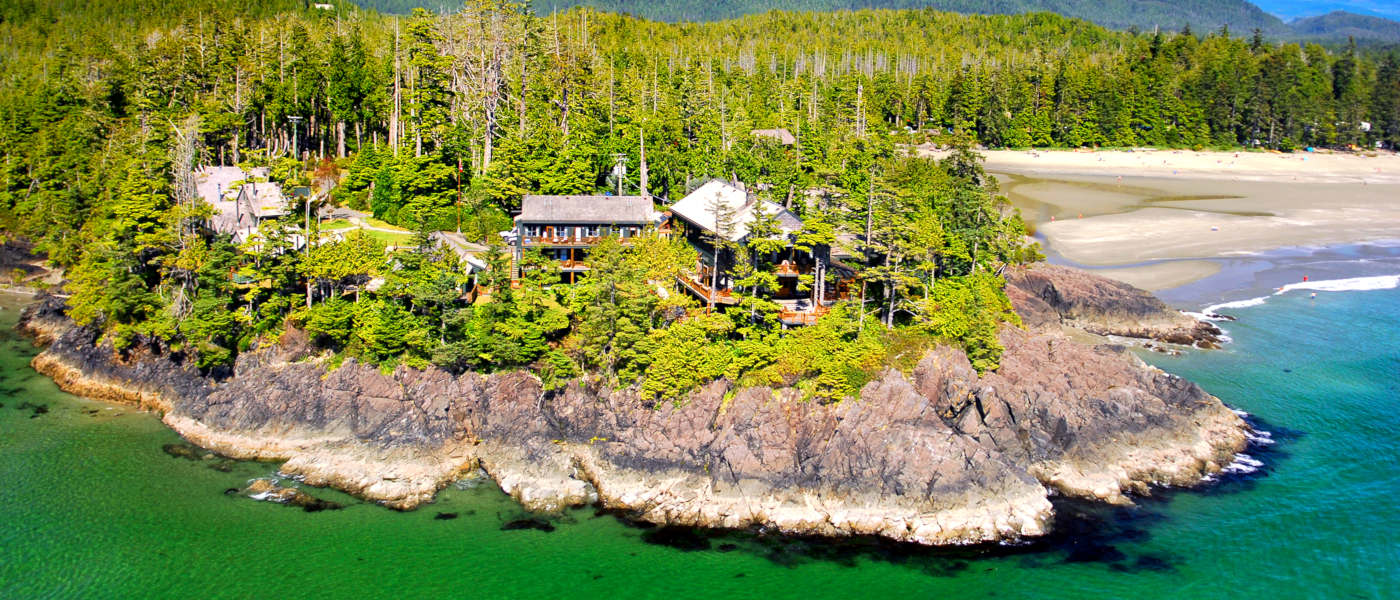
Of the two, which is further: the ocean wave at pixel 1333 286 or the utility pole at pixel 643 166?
the utility pole at pixel 643 166

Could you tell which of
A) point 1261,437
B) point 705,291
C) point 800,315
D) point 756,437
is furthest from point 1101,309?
point 756,437

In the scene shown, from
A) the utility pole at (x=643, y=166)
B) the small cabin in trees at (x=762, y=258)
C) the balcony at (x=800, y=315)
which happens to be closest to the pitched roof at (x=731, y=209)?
the small cabin in trees at (x=762, y=258)

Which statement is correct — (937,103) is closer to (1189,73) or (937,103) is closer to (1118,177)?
(1118,177)

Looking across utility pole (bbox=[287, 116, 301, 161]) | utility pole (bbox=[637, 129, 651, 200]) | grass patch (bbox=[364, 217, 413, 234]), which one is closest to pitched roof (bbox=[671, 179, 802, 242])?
utility pole (bbox=[637, 129, 651, 200])

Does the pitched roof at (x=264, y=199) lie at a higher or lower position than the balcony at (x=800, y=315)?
higher

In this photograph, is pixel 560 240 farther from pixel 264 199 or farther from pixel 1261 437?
pixel 1261 437

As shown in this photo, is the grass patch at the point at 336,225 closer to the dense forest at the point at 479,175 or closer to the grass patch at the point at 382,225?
the grass patch at the point at 382,225

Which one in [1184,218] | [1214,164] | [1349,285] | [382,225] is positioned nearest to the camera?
[382,225]
